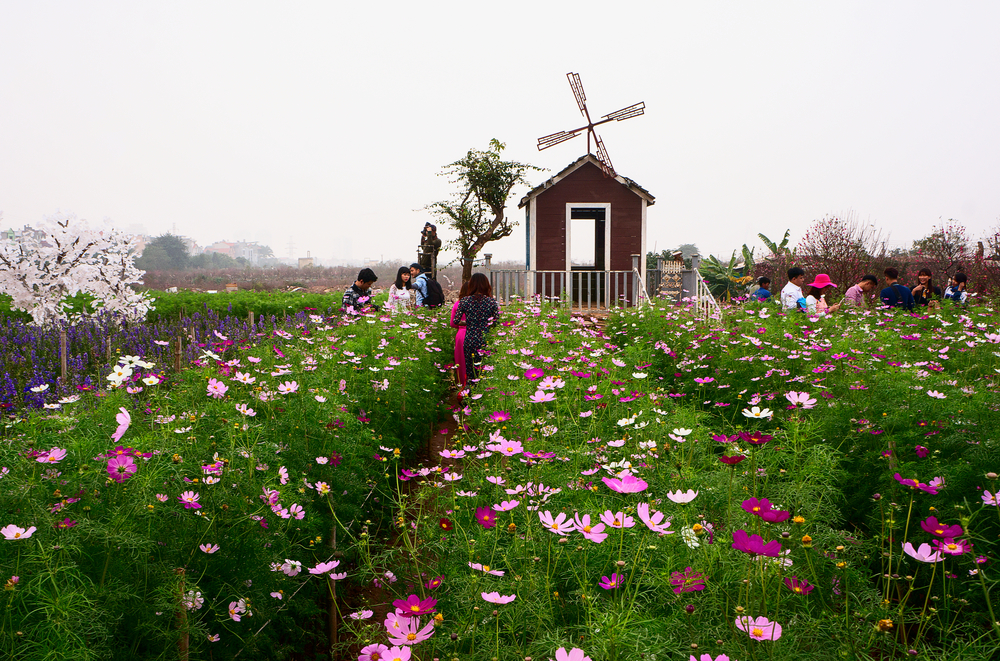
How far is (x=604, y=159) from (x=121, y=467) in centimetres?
1612

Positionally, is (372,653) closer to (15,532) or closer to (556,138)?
(15,532)

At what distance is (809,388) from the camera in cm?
459

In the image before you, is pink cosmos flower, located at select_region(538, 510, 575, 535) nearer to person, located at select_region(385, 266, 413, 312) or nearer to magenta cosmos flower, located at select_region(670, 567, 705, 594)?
magenta cosmos flower, located at select_region(670, 567, 705, 594)

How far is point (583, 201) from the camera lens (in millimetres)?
15070

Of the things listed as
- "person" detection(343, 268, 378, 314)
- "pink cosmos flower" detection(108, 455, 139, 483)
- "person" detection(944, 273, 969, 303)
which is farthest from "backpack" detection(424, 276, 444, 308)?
"person" detection(944, 273, 969, 303)

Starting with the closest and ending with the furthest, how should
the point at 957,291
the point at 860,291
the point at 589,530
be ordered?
the point at 589,530 < the point at 860,291 < the point at 957,291

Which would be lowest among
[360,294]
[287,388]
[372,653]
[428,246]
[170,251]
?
[372,653]

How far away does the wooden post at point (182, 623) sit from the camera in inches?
68.9

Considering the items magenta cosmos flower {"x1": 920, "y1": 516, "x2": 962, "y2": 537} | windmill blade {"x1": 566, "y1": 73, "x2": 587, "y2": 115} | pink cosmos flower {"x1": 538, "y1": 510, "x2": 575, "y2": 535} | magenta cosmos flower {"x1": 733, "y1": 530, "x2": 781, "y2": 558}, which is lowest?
pink cosmos flower {"x1": 538, "y1": 510, "x2": 575, "y2": 535}

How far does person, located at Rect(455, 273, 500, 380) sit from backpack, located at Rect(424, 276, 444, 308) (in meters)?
2.48

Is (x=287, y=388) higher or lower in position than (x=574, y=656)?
higher

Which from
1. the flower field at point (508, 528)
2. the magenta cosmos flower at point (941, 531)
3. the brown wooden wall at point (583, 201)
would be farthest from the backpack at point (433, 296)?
the magenta cosmos flower at point (941, 531)

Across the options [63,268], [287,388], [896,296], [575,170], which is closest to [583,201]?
[575,170]

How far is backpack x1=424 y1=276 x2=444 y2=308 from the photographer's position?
28.6 ft
